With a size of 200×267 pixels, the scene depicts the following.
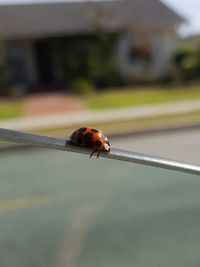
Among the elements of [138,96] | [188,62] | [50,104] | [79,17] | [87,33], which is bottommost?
[50,104]

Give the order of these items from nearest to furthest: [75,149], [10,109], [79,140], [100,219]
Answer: [75,149], [79,140], [100,219], [10,109]

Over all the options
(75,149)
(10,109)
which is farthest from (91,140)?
(10,109)

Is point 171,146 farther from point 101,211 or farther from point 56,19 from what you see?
point 56,19

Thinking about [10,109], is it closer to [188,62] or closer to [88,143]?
[188,62]

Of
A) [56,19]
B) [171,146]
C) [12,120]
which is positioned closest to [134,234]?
[171,146]

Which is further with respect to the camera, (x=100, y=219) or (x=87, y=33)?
(x=87, y=33)
